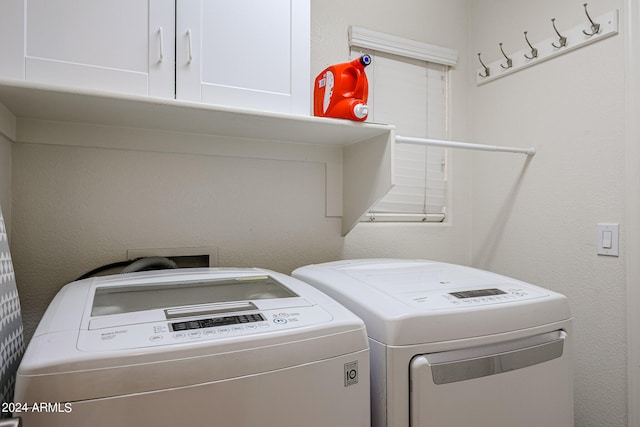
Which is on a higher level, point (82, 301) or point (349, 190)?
point (349, 190)

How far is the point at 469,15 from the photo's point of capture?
2156mm

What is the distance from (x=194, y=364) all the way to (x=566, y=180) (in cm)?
165

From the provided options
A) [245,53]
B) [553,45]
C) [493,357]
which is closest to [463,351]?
[493,357]

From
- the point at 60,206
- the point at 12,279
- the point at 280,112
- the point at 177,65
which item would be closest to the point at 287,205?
the point at 280,112

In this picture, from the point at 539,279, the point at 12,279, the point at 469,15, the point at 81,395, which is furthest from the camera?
the point at 469,15

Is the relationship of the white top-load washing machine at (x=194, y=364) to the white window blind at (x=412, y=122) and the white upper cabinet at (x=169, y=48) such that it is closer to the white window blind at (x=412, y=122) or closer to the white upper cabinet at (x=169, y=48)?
the white upper cabinet at (x=169, y=48)

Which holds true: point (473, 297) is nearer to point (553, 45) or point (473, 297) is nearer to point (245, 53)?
point (245, 53)

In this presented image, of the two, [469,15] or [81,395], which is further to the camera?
[469,15]

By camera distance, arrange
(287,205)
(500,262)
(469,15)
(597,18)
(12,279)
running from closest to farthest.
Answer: (12,279) < (597,18) < (287,205) < (500,262) < (469,15)

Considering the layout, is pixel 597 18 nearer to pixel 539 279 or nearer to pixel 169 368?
pixel 539 279

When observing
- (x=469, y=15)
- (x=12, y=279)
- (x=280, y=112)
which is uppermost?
(x=469, y=15)

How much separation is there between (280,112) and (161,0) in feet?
1.51

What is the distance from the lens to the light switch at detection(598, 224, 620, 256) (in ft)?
4.84

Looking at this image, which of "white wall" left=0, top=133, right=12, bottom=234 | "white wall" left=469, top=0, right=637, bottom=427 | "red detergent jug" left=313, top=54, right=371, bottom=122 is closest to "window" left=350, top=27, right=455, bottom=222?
"white wall" left=469, top=0, right=637, bottom=427
